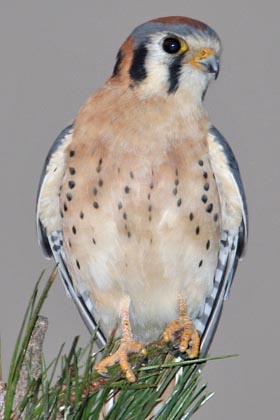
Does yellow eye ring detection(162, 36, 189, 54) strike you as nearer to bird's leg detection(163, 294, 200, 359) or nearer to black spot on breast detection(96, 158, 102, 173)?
black spot on breast detection(96, 158, 102, 173)

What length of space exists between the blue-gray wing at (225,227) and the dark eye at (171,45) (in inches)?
10.7

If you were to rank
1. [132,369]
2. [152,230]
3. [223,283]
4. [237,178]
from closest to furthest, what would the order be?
1. [132,369]
2. [152,230]
3. [237,178]
4. [223,283]

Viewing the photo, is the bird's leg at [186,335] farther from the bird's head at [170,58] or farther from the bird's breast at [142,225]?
the bird's head at [170,58]

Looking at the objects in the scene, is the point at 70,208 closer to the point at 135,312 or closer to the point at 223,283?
the point at 135,312

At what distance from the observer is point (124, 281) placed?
2391mm

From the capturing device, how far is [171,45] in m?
2.31

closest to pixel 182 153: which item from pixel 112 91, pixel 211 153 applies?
pixel 211 153

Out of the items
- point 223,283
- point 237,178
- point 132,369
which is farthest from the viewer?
point 223,283

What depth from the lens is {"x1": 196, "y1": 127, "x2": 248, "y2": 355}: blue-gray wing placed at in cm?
241

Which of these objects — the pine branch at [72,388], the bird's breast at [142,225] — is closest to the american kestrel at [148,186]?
the bird's breast at [142,225]

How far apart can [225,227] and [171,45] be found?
62cm

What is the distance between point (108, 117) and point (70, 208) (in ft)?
0.96

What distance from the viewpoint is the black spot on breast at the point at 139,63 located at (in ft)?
7.80

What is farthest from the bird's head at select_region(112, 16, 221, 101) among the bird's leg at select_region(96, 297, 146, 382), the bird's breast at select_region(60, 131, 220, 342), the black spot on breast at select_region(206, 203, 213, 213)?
the bird's leg at select_region(96, 297, 146, 382)
